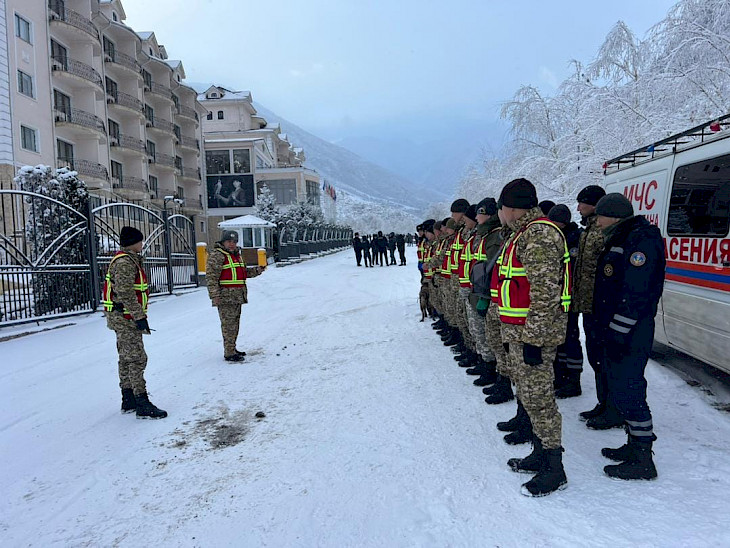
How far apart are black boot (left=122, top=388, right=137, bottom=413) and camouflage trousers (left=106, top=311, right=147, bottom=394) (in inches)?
5.9

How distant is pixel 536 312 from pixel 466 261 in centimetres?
281

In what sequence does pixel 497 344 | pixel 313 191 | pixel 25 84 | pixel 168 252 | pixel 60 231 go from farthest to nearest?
pixel 313 191, pixel 25 84, pixel 168 252, pixel 60 231, pixel 497 344

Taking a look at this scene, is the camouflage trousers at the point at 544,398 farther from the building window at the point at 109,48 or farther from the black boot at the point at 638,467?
the building window at the point at 109,48

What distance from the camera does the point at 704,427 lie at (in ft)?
14.0

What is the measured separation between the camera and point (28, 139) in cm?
2561

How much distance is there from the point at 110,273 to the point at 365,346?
162 inches

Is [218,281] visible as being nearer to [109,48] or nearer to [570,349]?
[570,349]

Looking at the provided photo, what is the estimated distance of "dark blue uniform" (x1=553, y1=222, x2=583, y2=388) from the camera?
5137mm

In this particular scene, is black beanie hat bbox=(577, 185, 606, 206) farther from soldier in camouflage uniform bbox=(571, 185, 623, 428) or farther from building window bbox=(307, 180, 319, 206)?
building window bbox=(307, 180, 319, 206)

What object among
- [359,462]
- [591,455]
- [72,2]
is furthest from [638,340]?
[72,2]

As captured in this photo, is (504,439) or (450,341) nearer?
(504,439)

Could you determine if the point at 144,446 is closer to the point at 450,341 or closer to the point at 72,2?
the point at 450,341

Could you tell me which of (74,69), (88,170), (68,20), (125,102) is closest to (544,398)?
(88,170)

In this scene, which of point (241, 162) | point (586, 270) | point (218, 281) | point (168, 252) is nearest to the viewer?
point (586, 270)
